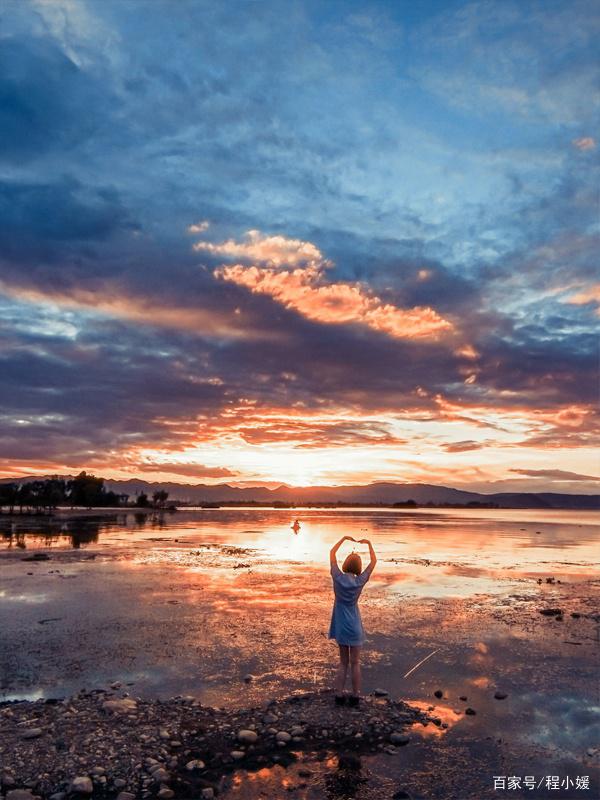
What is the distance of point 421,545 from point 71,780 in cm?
4756

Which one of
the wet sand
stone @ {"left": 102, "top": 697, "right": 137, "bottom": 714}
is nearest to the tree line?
the wet sand

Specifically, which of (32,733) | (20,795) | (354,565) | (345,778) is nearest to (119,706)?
(32,733)

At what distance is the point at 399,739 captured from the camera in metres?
10.2

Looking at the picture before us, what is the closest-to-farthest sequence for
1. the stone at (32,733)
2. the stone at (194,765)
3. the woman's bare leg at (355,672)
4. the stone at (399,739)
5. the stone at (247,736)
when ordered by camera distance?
1. the stone at (194,765)
2. the stone at (32,733)
3. the stone at (247,736)
4. the stone at (399,739)
5. the woman's bare leg at (355,672)

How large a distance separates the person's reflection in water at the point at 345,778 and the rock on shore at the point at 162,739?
494mm

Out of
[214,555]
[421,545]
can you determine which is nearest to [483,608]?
[214,555]

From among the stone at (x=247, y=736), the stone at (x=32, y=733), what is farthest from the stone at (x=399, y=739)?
the stone at (x=32, y=733)

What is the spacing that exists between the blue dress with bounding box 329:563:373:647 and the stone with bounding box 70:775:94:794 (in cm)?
529

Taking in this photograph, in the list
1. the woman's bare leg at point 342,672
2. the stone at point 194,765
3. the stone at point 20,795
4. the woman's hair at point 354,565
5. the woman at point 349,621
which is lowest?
the stone at point 194,765

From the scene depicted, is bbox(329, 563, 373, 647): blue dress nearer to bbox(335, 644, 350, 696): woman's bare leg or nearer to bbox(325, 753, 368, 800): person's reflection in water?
bbox(335, 644, 350, 696): woman's bare leg

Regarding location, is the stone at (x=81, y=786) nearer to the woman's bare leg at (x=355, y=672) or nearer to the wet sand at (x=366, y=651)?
the wet sand at (x=366, y=651)

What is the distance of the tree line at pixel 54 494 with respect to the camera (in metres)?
133

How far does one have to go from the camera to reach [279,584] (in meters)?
29.1

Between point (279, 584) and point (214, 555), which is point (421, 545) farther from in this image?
point (279, 584)
